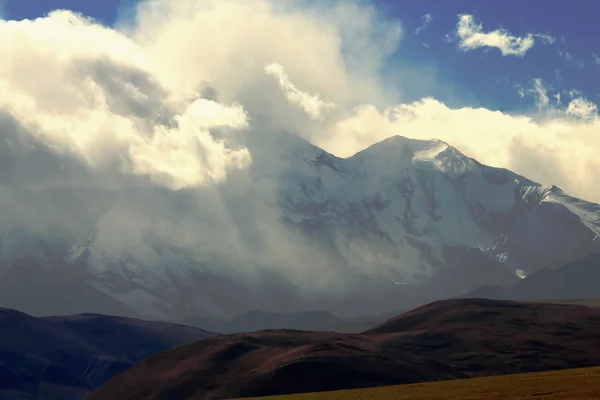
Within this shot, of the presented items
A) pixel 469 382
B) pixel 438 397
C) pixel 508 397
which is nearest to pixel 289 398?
pixel 469 382

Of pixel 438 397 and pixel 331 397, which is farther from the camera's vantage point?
pixel 331 397

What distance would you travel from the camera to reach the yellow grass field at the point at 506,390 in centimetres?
9238

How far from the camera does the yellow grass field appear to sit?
92375 mm

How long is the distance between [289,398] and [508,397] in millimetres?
58593

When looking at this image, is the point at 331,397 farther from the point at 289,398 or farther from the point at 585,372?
the point at 585,372

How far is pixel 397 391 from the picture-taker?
134 metres

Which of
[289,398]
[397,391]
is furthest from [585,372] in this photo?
[289,398]

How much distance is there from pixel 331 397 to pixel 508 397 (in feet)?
146

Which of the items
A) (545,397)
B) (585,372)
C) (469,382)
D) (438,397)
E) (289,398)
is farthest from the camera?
(289,398)

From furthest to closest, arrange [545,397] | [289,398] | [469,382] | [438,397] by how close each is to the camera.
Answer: [289,398]
[469,382]
[438,397]
[545,397]

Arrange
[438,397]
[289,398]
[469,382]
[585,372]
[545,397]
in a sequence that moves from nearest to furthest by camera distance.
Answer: [545,397] → [438,397] → [585,372] → [469,382] → [289,398]

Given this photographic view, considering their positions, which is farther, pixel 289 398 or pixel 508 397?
pixel 289 398

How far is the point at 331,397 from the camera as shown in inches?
5320

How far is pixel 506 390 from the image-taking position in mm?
103688
